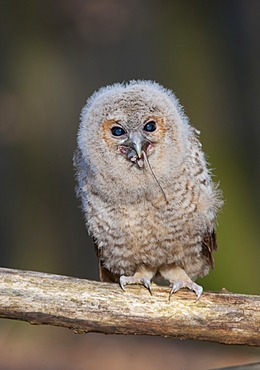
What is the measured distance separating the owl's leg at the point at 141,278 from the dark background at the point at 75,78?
4059 millimetres

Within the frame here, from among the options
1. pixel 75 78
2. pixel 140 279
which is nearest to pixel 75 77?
pixel 75 78

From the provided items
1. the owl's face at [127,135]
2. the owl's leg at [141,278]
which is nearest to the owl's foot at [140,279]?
the owl's leg at [141,278]

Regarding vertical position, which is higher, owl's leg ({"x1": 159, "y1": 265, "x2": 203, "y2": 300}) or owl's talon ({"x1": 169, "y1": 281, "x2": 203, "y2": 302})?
owl's leg ({"x1": 159, "y1": 265, "x2": 203, "y2": 300})

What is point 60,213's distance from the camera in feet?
31.3

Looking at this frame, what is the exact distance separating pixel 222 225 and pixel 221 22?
9.30ft

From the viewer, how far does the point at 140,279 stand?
15.6 ft

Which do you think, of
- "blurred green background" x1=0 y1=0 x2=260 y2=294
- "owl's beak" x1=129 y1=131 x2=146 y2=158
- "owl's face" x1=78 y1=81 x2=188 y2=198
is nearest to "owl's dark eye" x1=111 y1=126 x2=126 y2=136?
"owl's face" x1=78 y1=81 x2=188 y2=198

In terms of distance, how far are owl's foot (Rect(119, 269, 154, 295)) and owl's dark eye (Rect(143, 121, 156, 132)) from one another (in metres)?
1.03

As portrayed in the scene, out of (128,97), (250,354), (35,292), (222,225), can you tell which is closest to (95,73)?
(222,225)

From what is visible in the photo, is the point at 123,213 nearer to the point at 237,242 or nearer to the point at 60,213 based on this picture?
the point at 237,242

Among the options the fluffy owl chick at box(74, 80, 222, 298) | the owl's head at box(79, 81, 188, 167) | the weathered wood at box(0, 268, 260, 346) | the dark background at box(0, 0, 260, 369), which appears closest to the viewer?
the weathered wood at box(0, 268, 260, 346)

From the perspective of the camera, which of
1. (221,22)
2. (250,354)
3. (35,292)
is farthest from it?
(221,22)

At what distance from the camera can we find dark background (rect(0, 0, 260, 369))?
8.98 metres

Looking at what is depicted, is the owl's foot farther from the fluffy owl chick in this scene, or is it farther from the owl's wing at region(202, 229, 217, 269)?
the owl's wing at region(202, 229, 217, 269)
